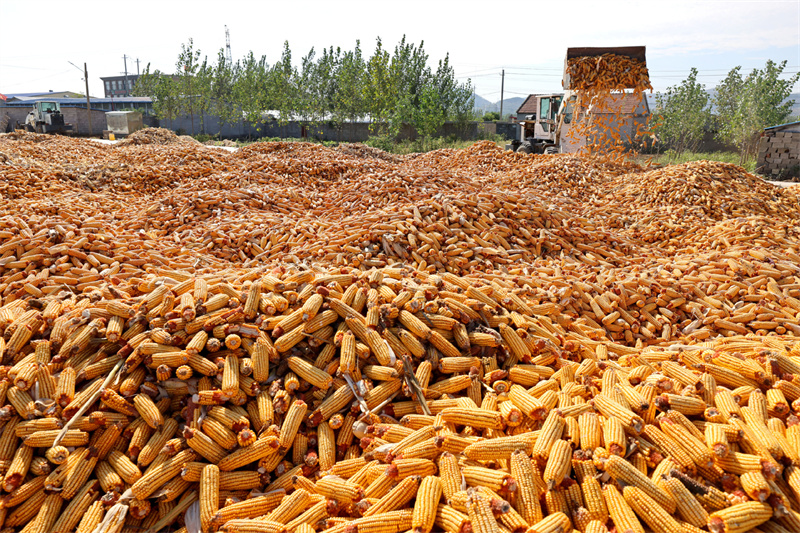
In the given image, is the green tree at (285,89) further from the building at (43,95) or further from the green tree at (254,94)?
the building at (43,95)

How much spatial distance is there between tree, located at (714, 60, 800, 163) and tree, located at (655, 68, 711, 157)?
1.26 metres

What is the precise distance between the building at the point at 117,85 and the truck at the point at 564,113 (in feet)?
327

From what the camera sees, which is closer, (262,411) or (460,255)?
(262,411)

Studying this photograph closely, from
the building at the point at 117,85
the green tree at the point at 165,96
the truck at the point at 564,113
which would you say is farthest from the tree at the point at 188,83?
the building at the point at 117,85

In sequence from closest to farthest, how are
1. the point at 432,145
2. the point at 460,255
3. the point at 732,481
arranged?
the point at 732,481 → the point at 460,255 → the point at 432,145

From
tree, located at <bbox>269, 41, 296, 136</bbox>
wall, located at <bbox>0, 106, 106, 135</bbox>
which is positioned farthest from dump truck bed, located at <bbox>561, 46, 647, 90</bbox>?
wall, located at <bbox>0, 106, 106, 135</bbox>

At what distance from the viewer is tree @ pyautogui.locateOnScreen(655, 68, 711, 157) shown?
27.6 m

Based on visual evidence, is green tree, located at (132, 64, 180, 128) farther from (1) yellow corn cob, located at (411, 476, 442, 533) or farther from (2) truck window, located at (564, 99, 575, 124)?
(1) yellow corn cob, located at (411, 476, 442, 533)

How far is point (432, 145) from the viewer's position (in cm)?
3027

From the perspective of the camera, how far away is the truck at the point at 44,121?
29.0 m

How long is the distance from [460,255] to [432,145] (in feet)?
82.2

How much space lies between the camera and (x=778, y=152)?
736 inches

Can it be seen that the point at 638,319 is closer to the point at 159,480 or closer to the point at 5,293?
the point at 159,480

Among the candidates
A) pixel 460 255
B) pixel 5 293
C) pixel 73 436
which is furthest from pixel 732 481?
pixel 5 293
